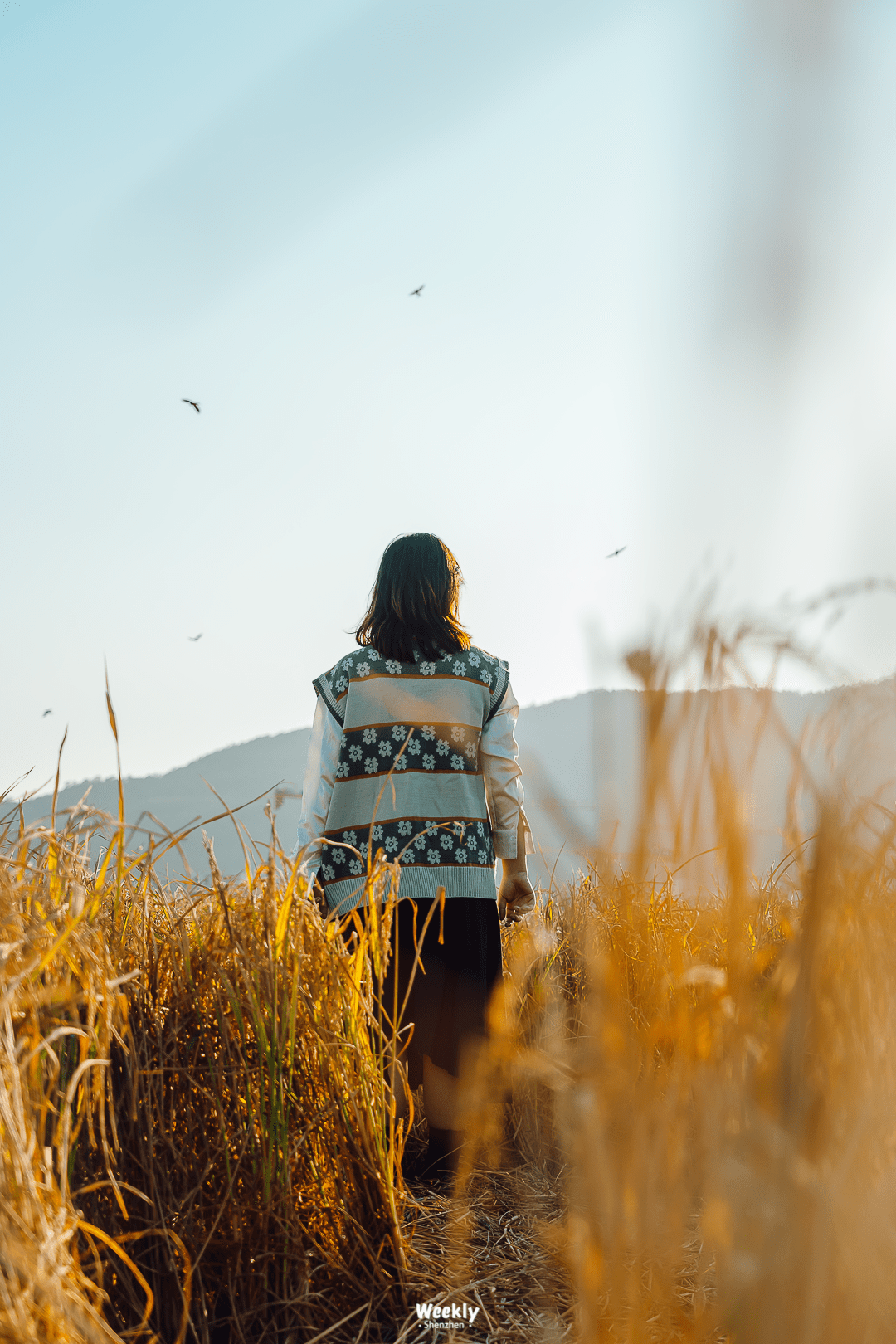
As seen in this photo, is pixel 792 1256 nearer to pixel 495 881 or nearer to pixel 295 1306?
pixel 295 1306

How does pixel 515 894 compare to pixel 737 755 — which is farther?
pixel 515 894

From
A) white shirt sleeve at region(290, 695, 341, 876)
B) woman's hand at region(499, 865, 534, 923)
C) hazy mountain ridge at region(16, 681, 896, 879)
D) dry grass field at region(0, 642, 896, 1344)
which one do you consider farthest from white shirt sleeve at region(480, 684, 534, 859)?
hazy mountain ridge at region(16, 681, 896, 879)

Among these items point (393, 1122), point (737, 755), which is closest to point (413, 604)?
point (393, 1122)

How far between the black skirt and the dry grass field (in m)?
0.28

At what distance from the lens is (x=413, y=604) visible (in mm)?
2131

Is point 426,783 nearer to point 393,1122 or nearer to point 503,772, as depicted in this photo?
point 503,772

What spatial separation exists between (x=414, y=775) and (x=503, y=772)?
246 millimetres

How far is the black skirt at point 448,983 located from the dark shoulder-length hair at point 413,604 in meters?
0.63

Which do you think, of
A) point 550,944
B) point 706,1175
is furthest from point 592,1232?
point 550,944

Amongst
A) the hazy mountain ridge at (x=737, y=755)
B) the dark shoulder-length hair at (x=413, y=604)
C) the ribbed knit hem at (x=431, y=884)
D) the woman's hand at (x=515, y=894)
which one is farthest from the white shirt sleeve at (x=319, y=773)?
the hazy mountain ridge at (x=737, y=755)

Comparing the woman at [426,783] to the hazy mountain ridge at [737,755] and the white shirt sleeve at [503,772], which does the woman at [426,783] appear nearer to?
the white shirt sleeve at [503,772]

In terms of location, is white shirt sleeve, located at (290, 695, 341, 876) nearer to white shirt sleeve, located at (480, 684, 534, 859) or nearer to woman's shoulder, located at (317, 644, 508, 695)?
woman's shoulder, located at (317, 644, 508, 695)

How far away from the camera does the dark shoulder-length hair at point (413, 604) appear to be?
6.97ft

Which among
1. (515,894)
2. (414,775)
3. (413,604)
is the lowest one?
(515,894)
